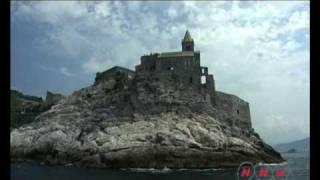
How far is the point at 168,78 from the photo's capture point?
59469 millimetres

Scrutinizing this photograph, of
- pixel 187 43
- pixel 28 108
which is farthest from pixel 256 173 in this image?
pixel 28 108

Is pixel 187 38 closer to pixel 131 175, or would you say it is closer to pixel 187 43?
pixel 187 43

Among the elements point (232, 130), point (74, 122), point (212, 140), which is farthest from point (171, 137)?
point (74, 122)

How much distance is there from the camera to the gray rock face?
1938 inches

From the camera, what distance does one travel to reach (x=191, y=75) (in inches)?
2409

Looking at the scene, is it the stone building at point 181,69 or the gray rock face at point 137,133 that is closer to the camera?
the gray rock face at point 137,133

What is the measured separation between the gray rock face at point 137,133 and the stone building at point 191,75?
1.72 metres

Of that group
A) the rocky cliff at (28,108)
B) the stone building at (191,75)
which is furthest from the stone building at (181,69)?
the rocky cliff at (28,108)

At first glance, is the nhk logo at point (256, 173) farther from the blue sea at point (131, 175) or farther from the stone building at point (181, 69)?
the stone building at point (181, 69)

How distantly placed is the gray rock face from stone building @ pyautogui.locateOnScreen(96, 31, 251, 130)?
1722 millimetres

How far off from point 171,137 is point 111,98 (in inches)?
481

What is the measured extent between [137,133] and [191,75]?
45.3 ft

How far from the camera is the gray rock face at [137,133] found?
49.2 m

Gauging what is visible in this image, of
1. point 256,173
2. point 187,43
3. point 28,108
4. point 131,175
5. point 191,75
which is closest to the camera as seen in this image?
point 256,173
